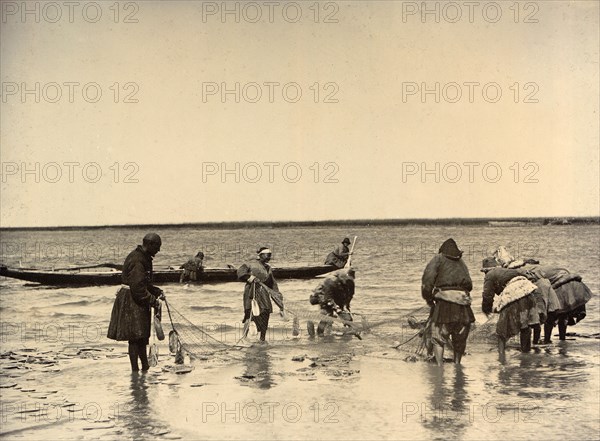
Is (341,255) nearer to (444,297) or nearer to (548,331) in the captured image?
(548,331)

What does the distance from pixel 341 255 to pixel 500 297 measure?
3.27 metres

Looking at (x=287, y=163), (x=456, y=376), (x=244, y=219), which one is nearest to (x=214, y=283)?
(x=244, y=219)

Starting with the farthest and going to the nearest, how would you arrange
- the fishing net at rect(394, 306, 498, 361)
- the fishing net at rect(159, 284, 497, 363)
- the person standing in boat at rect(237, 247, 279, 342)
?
the person standing in boat at rect(237, 247, 279, 342)
the fishing net at rect(159, 284, 497, 363)
the fishing net at rect(394, 306, 498, 361)

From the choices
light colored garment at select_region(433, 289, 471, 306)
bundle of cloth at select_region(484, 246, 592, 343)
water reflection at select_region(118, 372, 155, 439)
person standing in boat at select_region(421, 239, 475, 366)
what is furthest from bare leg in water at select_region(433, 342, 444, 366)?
water reflection at select_region(118, 372, 155, 439)

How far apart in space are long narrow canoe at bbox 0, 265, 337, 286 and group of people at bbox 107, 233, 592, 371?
13.3ft

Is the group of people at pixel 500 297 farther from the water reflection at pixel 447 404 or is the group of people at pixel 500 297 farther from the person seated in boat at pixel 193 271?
the person seated in boat at pixel 193 271

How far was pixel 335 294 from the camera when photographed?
1123 cm

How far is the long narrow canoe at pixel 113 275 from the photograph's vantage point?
615 inches

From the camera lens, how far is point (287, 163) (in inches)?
472

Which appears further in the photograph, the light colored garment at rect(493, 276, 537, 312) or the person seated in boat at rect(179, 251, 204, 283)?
the person seated in boat at rect(179, 251, 204, 283)

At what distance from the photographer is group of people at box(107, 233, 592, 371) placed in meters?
8.89

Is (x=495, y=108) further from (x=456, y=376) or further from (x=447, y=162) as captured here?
(x=456, y=376)

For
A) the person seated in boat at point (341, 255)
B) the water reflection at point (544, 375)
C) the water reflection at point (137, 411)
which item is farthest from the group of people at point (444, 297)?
the person seated in boat at point (341, 255)

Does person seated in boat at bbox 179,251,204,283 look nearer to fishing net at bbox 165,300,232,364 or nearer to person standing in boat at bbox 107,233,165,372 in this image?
fishing net at bbox 165,300,232,364
